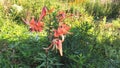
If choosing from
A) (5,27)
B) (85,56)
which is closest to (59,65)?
(85,56)

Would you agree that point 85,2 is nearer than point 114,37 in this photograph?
No

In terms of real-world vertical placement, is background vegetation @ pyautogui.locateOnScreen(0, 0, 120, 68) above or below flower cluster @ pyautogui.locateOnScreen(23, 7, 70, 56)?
below

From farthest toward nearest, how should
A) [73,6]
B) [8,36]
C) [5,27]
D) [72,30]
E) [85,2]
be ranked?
[85,2] → [73,6] → [5,27] → [8,36] → [72,30]

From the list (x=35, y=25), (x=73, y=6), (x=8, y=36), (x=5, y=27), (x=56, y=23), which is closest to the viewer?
(x=35, y=25)

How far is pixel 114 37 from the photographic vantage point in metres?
5.26

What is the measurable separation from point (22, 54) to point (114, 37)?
5.57 ft

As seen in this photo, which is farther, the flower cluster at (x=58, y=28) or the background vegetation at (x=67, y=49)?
the background vegetation at (x=67, y=49)

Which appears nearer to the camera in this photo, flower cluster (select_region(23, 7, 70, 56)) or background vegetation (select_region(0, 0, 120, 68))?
flower cluster (select_region(23, 7, 70, 56))

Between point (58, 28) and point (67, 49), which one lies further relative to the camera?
point (67, 49)

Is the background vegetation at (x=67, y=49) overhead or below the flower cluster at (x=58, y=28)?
below

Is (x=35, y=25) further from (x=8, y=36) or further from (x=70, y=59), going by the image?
(x=8, y=36)

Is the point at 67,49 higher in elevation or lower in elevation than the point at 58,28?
lower

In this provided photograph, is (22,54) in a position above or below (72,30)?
below

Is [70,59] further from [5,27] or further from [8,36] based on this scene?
[5,27]
